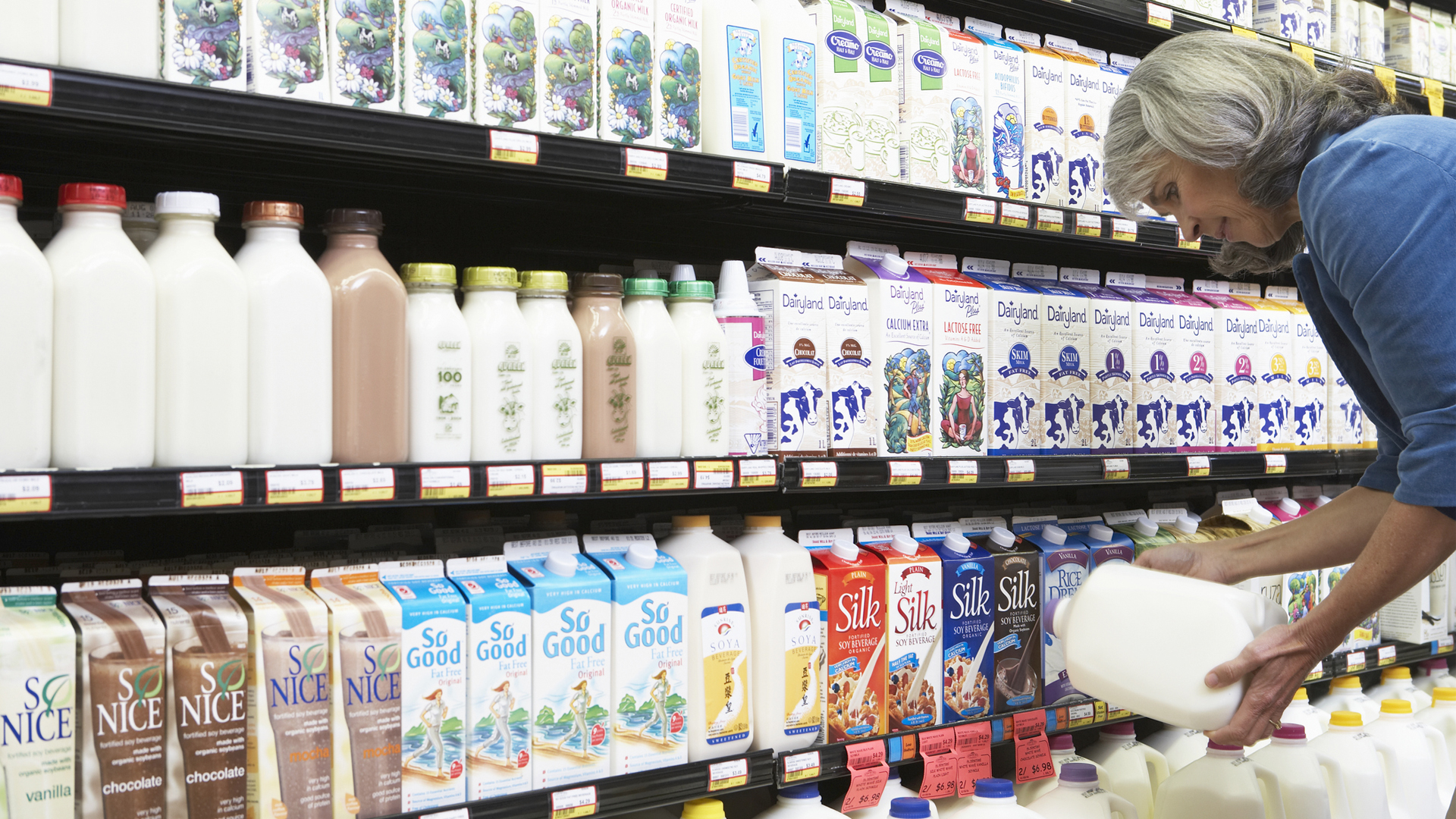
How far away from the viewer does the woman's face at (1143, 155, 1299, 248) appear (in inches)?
71.4

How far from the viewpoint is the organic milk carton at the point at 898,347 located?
2.15 meters

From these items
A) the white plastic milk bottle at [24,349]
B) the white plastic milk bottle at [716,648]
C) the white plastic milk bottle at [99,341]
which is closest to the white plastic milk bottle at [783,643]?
the white plastic milk bottle at [716,648]

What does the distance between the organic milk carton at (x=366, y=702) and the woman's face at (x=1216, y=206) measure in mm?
1408

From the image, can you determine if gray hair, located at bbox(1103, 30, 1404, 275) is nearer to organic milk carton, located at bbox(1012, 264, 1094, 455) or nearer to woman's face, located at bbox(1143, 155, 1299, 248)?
woman's face, located at bbox(1143, 155, 1299, 248)

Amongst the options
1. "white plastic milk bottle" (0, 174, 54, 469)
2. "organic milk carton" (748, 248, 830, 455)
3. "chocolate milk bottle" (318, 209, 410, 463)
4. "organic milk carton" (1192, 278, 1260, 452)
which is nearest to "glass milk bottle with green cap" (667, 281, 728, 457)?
"organic milk carton" (748, 248, 830, 455)

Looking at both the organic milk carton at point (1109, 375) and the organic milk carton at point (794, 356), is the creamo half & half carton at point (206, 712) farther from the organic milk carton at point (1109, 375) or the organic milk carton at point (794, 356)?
the organic milk carton at point (1109, 375)

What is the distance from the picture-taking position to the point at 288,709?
154cm

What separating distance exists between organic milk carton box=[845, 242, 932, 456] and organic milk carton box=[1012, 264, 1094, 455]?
12.8 inches

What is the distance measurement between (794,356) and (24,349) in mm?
1177

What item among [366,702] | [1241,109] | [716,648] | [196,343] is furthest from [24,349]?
[1241,109]

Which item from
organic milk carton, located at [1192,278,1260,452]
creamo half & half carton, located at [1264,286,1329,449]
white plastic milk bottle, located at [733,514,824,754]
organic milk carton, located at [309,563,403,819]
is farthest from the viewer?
creamo half & half carton, located at [1264,286,1329,449]

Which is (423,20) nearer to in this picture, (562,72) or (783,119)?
(562,72)

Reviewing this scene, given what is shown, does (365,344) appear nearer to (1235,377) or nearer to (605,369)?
(605,369)

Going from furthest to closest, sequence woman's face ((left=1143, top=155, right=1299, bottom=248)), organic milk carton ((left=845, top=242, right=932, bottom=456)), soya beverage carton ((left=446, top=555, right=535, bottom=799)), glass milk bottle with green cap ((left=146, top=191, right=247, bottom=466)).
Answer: organic milk carton ((left=845, top=242, right=932, bottom=456)) → woman's face ((left=1143, top=155, right=1299, bottom=248)) → soya beverage carton ((left=446, top=555, right=535, bottom=799)) → glass milk bottle with green cap ((left=146, top=191, right=247, bottom=466))
